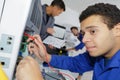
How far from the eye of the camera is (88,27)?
2.85ft

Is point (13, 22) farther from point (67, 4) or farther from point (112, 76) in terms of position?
point (67, 4)

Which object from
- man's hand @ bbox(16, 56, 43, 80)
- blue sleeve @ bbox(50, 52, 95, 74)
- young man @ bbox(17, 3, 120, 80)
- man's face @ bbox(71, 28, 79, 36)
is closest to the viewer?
man's hand @ bbox(16, 56, 43, 80)

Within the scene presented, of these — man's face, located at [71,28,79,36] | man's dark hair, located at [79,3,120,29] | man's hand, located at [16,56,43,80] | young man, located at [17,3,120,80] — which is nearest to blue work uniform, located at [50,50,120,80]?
young man, located at [17,3,120,80]

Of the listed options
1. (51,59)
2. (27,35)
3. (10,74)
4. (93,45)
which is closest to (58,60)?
(51,59)

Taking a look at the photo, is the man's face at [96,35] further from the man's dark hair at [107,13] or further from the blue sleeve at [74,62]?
the blue sleeve at [74,62]

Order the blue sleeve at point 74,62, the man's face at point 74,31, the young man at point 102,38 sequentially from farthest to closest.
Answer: the man's face at point 74,31, the blue sleeve at point 74,62, the young man at point 102,38

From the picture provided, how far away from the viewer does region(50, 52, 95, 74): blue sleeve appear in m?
1.18

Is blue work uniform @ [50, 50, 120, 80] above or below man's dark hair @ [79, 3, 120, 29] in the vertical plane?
below

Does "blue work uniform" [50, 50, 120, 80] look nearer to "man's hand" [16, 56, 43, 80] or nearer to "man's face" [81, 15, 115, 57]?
"man's face" [81, 15, 115, 57]

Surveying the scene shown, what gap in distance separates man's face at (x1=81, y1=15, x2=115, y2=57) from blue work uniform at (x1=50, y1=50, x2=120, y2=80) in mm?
70

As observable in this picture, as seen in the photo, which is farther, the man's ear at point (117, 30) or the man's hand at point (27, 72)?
the man's ear at point (117, 30)

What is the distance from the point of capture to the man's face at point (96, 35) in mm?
864

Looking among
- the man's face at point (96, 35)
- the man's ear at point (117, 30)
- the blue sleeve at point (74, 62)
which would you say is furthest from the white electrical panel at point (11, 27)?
the blue sleeve at point (74, 62)

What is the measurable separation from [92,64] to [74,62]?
10cm
